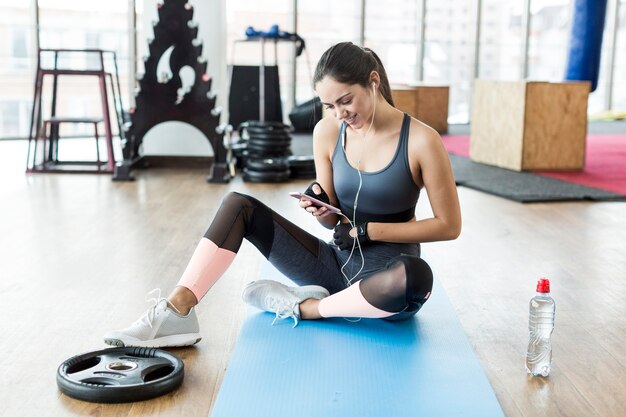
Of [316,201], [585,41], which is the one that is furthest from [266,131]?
[585,41]

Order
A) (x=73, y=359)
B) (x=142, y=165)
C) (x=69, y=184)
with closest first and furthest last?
(x=73, y=359) < (x=69, y=184) < (x=142, y=165)

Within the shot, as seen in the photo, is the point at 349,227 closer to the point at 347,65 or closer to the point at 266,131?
the point at 347,65

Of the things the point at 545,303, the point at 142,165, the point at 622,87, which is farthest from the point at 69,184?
the point at 622,87

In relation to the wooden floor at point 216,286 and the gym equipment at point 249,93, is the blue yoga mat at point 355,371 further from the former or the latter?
the gym equipment at point 249,93

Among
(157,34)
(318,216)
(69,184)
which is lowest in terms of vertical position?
(69,184)

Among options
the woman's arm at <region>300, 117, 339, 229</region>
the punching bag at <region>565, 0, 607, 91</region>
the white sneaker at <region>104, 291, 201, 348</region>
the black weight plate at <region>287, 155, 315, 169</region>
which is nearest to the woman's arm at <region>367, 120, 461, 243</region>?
the woman's arm at <region>300, 117, 339, 229</region>

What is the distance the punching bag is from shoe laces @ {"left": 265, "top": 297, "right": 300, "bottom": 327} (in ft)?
20.1

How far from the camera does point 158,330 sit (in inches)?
92.0

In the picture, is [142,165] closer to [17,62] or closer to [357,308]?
[17,62]

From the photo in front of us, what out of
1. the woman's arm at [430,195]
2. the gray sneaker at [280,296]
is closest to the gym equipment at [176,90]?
the gray sneaker at [280,296]

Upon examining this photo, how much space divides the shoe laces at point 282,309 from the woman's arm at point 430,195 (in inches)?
13.3

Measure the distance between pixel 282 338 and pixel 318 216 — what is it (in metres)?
0.37

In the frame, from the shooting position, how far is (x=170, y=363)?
221 cm

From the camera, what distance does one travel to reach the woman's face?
2.22 meters
